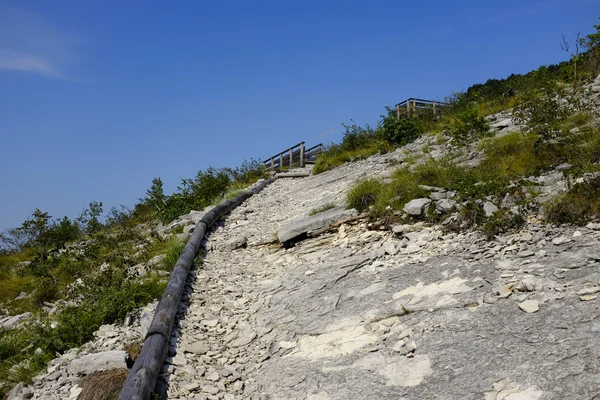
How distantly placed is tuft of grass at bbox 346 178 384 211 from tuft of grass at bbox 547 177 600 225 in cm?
331

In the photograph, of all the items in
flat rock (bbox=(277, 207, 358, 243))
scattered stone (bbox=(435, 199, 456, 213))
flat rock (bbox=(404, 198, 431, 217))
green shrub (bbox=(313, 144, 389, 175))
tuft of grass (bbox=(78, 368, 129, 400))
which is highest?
green shrub (bbox=(313, 144, 389, 175))

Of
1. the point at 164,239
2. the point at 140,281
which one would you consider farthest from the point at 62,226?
the point at 140,281

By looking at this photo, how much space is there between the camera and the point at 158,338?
194 inches

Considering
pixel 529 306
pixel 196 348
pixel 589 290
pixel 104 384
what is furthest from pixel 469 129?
pixel 104 384

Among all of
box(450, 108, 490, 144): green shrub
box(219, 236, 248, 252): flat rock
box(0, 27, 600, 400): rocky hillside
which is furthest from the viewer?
box(450, 108, 490, 144): green shrub

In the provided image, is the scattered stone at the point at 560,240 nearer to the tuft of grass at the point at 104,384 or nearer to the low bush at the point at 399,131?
the tuft of grass at the point at 104,384

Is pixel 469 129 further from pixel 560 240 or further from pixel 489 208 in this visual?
pixel 560 240

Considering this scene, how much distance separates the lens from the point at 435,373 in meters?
3.75

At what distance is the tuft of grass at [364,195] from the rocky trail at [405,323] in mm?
998

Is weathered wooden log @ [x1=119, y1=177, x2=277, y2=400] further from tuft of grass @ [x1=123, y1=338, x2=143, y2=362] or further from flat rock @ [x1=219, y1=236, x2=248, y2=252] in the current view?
flat rock @ [x1=219, y1=236, x2=248, y2=252]

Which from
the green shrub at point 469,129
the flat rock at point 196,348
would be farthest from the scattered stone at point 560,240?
the green shrub at point 469,129

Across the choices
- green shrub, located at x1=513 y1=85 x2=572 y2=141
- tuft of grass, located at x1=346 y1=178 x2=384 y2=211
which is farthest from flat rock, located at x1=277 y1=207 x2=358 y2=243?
green shrub, located at x1=513 y1=85 x2=572 y2=141

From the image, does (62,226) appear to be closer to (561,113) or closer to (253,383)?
(253,383)

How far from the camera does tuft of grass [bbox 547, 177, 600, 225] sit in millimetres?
5199
